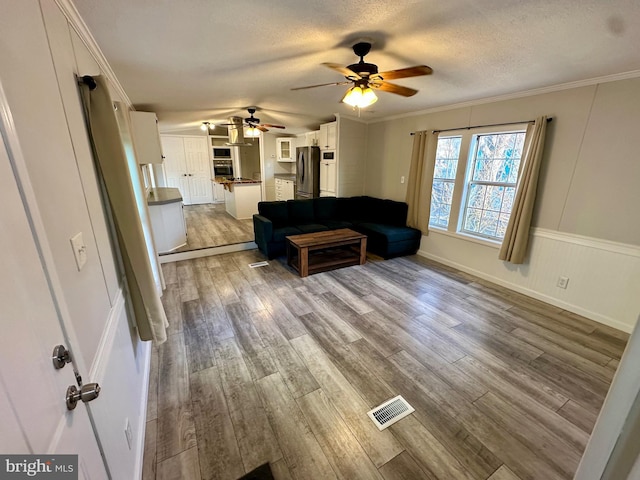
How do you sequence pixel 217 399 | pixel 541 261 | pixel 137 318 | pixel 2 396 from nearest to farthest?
pixel 2 396 < pixel 137 318 < pixel 217 399 < pixel 541 261

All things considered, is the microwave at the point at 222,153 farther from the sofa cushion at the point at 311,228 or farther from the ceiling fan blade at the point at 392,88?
the ceiling fan blade at the point at 392,88

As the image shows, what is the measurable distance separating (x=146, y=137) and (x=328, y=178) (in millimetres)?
3245

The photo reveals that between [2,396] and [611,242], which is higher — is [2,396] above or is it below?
above

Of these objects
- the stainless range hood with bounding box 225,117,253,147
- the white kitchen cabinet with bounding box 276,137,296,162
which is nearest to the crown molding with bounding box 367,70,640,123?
the stainless range hood with bounding box 225,117,253,147

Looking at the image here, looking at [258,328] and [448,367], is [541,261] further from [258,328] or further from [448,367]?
[258,328]

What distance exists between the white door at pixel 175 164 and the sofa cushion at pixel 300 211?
464cm

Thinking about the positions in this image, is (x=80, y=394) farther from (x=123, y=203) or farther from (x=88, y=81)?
(x=88, y=81)

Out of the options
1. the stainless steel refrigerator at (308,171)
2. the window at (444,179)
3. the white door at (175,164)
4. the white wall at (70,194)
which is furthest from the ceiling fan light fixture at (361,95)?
the white door at (175,164)

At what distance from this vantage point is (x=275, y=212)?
4.55 m

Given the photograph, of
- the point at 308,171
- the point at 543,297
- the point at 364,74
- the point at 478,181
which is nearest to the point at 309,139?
the point at 308,171

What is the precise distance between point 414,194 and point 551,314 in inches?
95.4

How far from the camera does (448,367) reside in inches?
83.5

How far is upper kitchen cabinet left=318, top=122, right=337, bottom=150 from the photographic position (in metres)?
5.27

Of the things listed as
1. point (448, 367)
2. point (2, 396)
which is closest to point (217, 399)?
point (2, 396)
